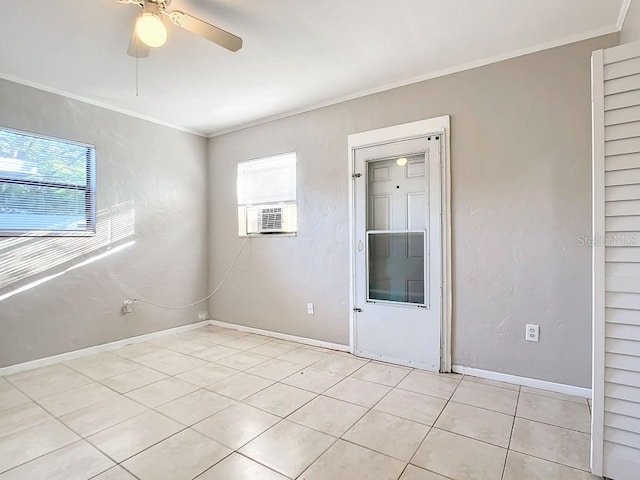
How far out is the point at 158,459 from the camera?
5.72 ft

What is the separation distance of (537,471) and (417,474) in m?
0.57

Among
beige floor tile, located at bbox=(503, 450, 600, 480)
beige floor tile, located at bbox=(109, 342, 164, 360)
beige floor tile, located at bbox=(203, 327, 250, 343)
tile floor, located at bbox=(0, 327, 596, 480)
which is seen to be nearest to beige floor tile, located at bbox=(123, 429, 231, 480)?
tile floor, located at bbox=(0, 327, 596, 480)

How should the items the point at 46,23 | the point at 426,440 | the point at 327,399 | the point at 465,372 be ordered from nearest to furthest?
the point at 426,440, the point at 46,23, the point at 327,399, the point at 465,372

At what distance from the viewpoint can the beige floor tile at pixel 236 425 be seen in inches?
75.9

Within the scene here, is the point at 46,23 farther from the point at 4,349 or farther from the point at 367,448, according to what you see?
the point at 367,448

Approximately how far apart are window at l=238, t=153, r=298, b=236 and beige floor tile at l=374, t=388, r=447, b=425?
6.52ft

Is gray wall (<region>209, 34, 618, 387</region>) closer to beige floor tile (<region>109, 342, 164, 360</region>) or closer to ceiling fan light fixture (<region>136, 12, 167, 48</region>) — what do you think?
beige floor tile (<region>109, 342, 164, 360</region>)

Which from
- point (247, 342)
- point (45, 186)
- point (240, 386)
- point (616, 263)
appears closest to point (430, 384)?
point (240, 386)

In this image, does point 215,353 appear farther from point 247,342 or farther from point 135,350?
point 135,350

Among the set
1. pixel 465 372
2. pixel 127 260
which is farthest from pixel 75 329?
pixel 465 372

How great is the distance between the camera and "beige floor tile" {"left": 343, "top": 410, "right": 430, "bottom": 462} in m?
1.81

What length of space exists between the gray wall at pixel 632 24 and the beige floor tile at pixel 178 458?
10.1 feet

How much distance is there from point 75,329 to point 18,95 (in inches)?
83.5

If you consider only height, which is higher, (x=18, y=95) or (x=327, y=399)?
(x=18, y=95)
